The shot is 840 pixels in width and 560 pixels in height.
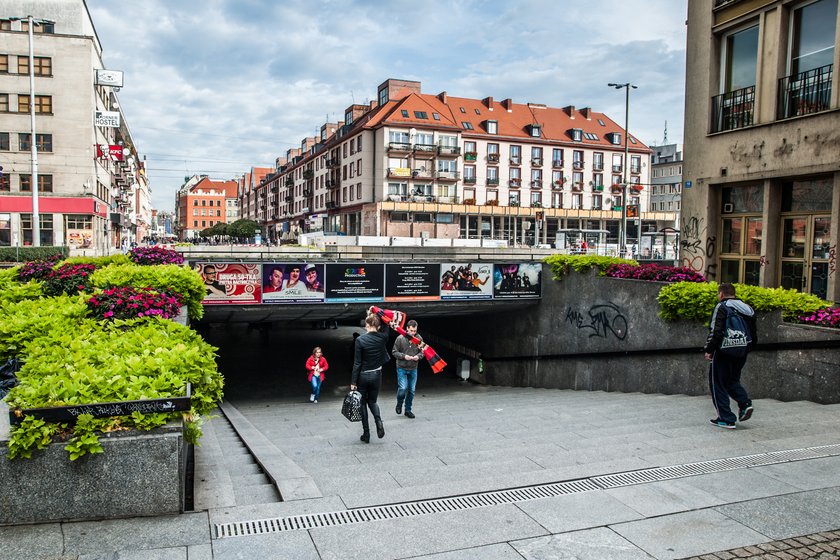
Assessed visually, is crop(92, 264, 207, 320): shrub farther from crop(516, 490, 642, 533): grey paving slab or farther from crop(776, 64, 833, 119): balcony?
crop(776, 64, 833, 119): balcony

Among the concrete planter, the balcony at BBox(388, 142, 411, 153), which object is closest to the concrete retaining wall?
Answer: the concrete planter

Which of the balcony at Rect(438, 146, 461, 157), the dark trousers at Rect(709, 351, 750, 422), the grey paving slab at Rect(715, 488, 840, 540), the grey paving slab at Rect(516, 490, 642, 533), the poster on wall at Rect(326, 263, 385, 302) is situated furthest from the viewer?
the balcony at Rect(438, 146, 461, 157)

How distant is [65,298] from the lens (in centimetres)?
1010

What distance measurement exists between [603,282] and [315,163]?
230 feet

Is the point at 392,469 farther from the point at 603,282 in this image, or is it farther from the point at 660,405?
the point at 603,282

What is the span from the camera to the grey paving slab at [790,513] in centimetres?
482

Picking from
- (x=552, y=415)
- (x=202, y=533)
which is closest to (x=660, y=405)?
(x=552, y=415)

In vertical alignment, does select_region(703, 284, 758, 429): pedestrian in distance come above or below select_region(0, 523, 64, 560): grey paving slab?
above

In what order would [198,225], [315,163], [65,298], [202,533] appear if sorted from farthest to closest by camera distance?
[198,225] < [315,163] < [65,298] < [202,533]

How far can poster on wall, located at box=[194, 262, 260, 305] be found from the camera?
19.9m

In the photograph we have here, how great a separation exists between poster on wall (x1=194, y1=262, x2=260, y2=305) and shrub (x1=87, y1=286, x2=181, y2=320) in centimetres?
1048

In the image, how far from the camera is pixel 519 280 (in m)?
22.0

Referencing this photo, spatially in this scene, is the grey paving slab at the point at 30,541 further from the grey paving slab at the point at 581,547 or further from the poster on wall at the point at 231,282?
the poster on wall at the point at 231,282

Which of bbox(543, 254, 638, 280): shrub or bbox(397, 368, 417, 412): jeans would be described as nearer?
bbox(397, 368, 417, 412): jeans
